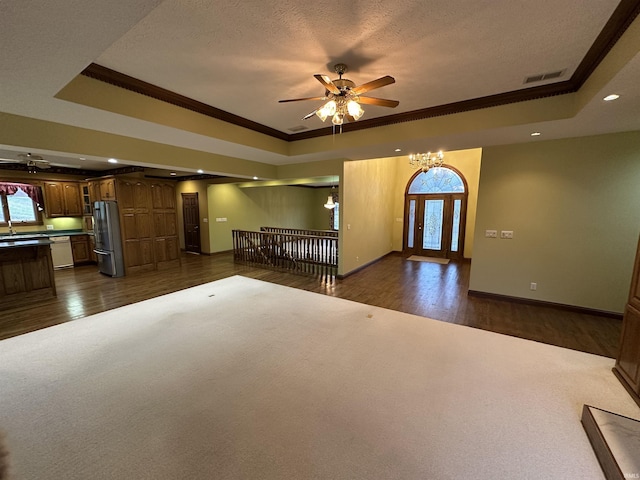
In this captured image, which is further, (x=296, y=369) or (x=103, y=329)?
(x=103, y=329)

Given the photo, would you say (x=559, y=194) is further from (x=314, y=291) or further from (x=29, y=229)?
(x=29, y=229)

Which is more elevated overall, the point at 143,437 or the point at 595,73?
the point at 595,73

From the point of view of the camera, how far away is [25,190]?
21.1ft

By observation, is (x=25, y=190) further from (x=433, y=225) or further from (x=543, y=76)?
(x=433, y=225)

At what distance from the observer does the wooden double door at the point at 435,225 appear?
778 cm

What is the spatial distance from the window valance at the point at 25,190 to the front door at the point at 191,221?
3.46 metres

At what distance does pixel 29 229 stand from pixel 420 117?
965 cm

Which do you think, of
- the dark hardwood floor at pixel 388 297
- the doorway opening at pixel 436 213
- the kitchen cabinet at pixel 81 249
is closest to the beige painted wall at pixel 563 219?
the dark hardwood floor at pixel 388 297

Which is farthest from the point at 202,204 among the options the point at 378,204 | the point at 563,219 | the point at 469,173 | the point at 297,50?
the point at 563,219

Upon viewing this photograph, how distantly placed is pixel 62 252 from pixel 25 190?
1.78m

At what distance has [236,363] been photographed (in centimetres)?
270

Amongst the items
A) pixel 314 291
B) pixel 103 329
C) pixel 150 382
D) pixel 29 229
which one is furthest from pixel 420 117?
pixel 29 229

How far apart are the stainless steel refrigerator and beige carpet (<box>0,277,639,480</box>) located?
2826 mm

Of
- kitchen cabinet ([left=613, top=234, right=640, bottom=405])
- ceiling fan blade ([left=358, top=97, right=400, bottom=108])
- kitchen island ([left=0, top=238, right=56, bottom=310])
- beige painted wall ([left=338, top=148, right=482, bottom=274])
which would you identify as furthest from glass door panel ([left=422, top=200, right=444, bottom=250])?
kitchen island ([left=0, top=238, right=56, bottom=310])
